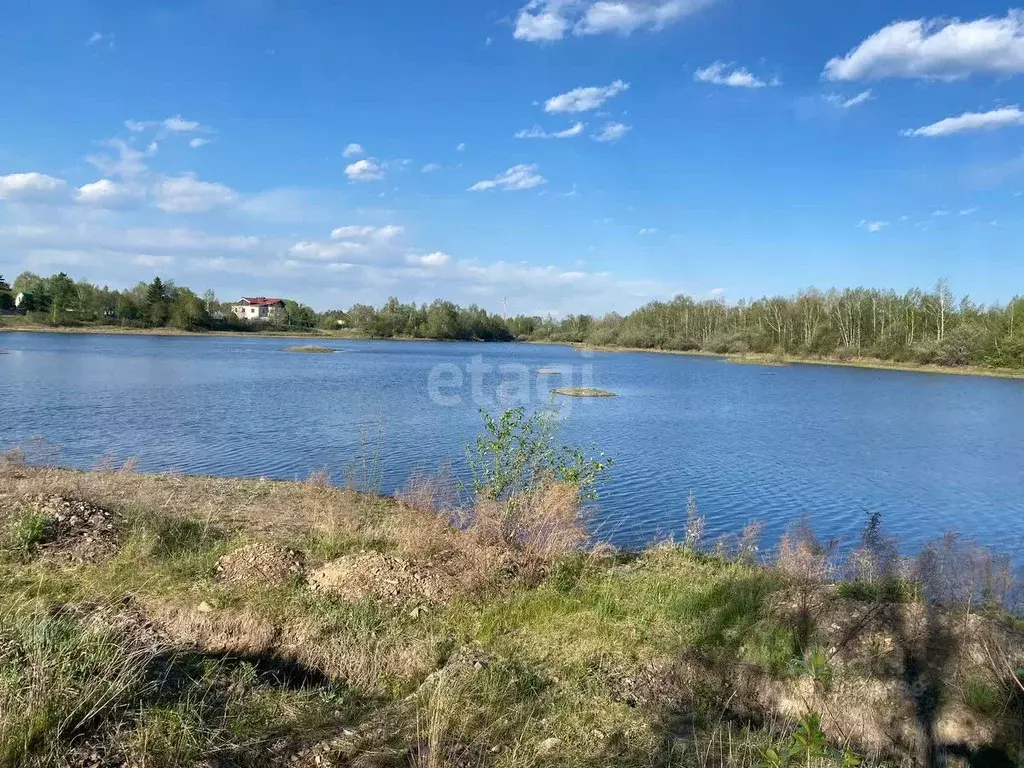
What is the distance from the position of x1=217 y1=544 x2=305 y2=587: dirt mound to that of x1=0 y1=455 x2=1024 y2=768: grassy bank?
4cm

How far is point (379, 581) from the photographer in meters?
8.07

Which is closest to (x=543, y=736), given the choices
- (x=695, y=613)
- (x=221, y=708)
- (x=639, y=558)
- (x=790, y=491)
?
(x=221, y=708)

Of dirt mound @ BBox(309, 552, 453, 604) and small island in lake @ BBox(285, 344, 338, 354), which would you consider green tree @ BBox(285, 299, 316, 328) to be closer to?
small island in lake @ BBox(285, 344, 338, 354)

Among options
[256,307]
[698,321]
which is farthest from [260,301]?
[698,321]

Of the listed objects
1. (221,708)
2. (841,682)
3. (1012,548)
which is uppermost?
(221,708)

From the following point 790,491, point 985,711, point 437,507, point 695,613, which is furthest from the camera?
point 790,491

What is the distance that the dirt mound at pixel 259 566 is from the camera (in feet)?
26.6

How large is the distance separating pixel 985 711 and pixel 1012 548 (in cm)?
1101

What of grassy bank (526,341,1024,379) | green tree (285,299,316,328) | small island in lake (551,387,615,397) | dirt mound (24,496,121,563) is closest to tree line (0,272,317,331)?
green tree (285,299,316,328)

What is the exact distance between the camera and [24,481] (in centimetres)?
1172

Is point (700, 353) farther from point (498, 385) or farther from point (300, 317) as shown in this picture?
point (300, 317)

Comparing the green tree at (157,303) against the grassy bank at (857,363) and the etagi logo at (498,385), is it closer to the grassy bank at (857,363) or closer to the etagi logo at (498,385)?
the etagi logo at (498,385)

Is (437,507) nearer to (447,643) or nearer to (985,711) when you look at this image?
(447,643)

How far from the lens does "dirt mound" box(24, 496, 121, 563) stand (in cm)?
859
